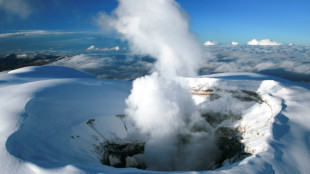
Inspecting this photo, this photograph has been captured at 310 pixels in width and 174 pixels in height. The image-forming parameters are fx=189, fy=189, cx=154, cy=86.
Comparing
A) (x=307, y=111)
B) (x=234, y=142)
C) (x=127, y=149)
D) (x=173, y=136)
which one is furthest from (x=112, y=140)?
(x=307, y=111)

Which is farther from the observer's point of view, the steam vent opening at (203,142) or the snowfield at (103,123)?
the steam vent opening at (203,142)

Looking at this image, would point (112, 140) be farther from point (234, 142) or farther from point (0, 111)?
point (234, 142)

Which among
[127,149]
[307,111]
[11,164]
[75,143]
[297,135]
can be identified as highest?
[307,111]

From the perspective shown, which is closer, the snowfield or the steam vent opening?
the snowfield

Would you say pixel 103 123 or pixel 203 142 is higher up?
pixel 103 123
